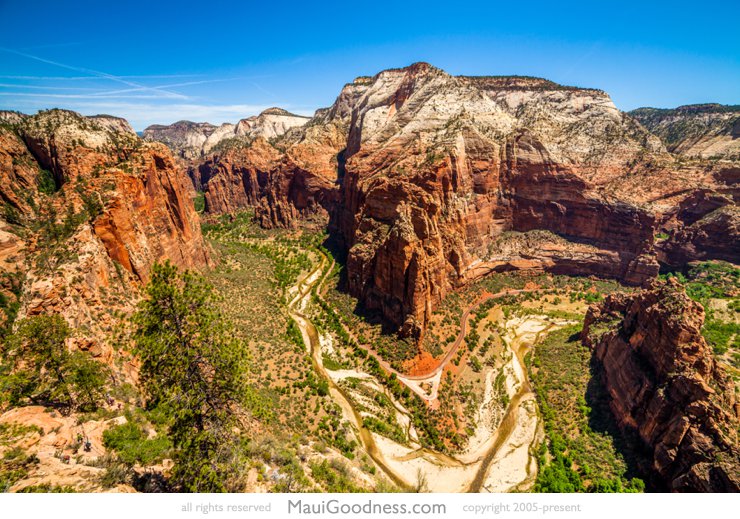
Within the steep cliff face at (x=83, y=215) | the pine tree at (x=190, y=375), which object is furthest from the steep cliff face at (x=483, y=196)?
the pine tree at (x=190, y=375)

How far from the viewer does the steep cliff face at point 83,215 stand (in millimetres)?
25469

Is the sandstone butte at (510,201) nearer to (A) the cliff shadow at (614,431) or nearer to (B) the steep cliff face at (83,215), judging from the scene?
(A) the cliff shadow at (614,431)

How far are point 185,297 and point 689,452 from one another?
3643 cm

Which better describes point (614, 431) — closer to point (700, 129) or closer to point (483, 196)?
point (483, 196)

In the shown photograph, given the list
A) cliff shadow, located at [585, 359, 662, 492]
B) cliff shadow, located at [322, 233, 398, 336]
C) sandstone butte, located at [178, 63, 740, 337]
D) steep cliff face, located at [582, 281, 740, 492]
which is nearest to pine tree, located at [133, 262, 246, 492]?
steep cliff face, located at [582, 281, 740, 492]

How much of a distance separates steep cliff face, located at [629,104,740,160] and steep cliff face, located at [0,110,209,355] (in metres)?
114

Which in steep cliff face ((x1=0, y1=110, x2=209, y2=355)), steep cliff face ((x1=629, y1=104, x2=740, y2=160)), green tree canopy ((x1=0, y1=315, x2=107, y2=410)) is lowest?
green tree canopy ((x1=0, y1=315, x2=107, y2=410))

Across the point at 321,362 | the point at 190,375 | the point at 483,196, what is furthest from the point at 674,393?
the point at 483,196

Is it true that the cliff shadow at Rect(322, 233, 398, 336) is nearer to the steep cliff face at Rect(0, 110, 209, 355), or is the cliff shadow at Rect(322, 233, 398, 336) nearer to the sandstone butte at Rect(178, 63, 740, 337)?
the sandstone butte at Rect(178, 63, 740, 337)

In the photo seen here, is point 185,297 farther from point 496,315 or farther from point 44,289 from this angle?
point 496,315

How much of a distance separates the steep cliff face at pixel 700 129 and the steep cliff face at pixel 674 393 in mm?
67661

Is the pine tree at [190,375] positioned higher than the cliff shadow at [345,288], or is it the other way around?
the pine tree at [190,375]

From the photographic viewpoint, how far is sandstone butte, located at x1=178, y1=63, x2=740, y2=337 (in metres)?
52.0
